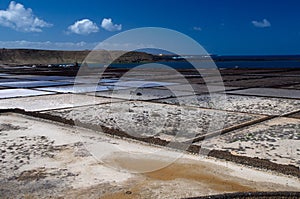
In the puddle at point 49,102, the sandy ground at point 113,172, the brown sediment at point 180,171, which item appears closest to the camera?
the sandy ground at point 113,172

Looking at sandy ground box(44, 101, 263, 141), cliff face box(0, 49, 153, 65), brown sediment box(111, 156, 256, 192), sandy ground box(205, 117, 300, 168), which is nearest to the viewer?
brown sediment box(111, 156, 256, 192)

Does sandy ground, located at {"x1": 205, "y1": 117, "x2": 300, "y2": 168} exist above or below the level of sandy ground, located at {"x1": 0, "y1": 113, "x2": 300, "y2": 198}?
above

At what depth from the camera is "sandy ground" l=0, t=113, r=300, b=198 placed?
301 centimetres

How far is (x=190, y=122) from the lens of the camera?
5957mm

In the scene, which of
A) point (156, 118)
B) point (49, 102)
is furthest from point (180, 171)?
point (49, 102)

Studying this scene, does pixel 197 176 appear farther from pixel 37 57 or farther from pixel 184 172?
pixel 37 57

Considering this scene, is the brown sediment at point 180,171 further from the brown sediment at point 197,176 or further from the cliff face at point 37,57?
the cliff face at point 37,57

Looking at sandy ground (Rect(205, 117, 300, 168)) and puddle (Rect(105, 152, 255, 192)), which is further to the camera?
sandy ground (Rect(205, 117, 300, 168))

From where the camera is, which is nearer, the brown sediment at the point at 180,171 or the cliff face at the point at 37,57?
the brown sediment at the point at 180,171

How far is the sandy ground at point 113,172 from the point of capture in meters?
3.01

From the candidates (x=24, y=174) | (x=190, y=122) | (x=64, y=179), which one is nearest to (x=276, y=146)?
(x=190, y=122)

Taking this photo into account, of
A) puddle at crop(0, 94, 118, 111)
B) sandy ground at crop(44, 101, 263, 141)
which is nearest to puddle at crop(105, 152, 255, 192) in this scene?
sandy ground at crop(44, 101, 263, 141)

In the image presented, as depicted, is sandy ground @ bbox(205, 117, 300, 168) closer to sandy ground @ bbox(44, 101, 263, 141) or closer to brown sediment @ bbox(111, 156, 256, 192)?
sandy ground @ bbox(44, 101, 263, 141)

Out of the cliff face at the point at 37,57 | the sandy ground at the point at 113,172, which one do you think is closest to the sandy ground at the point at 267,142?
the sandy ground at the point at 113,172
